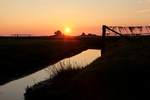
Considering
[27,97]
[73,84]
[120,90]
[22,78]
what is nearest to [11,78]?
[22,78]

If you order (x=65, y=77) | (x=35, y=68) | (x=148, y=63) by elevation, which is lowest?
(x=35, y=68)

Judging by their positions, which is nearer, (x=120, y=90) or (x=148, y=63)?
(x=120, y=90)

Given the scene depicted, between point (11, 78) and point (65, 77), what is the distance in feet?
57.4

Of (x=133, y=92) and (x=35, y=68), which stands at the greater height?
(x=133, y=92)

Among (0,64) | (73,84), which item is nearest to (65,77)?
(73,84)

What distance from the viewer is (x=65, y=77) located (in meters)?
17.7

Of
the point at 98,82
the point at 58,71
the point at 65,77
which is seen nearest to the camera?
the point at 98,82

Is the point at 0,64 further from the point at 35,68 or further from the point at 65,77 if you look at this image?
the point at 65,77

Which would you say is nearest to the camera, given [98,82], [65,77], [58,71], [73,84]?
[98,82]

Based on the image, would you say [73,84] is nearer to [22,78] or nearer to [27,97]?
[27,97]

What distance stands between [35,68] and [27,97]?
23.8 meters

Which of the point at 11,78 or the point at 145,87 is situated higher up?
the point at 145,87

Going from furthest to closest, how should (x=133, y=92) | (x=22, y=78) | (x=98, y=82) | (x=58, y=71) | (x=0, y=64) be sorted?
(x=0, y=64)
(x=22, y=78)
(x=58, y=71)
(x=98, y=82)
(x=133, y=92)

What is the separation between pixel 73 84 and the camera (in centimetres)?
1498
